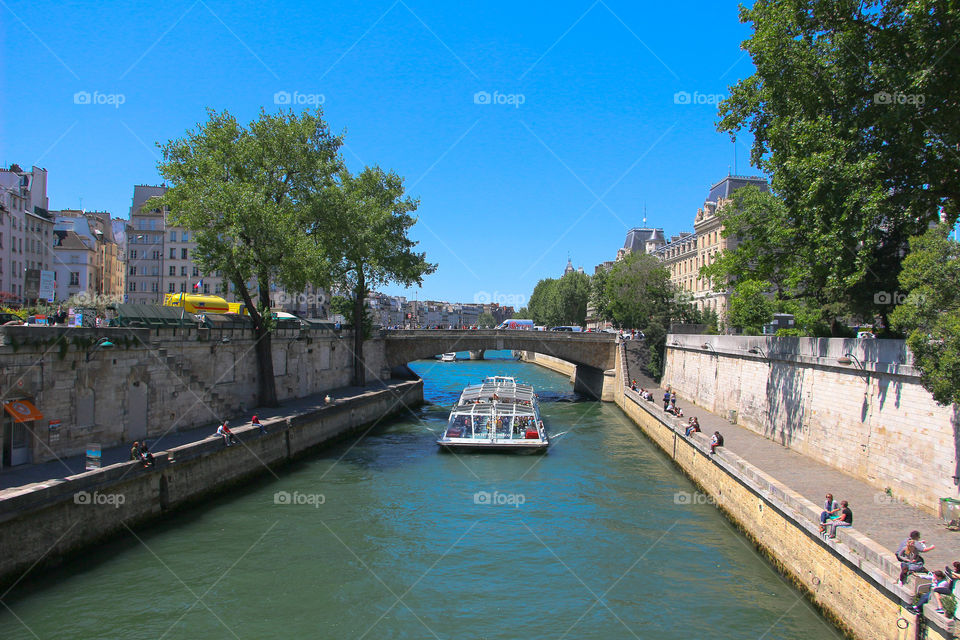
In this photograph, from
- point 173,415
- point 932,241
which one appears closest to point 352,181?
point 173,415

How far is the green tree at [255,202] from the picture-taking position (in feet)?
92.1

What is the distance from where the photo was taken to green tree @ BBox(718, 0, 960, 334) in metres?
17.9

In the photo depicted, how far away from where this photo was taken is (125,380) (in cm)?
2345

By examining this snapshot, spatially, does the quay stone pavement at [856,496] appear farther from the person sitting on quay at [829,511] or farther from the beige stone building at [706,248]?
the beige stone building at [706,248]

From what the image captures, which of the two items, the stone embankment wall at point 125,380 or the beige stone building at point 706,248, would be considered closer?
the stone embankment wall at point 125,380

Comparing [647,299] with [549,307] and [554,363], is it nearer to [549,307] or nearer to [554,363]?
[554,363]

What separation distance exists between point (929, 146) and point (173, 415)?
27.1 meters

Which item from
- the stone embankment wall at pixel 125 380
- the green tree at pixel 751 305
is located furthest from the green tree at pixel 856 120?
the stone embankment wall at pixel 125 380

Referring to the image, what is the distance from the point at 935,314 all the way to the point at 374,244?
1282 inches

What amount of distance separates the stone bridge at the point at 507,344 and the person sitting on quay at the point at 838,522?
40.9 meters

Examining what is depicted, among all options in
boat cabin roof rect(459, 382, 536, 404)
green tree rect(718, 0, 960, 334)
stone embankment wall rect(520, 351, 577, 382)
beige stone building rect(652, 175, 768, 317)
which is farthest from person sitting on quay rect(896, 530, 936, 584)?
stone embankment wall rect(520, 351, 577, 382)

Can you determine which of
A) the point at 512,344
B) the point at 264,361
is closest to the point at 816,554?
the point at 264,361

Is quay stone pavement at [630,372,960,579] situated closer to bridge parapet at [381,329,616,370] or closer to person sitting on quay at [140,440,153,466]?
person sitting on quay at [140,440,153,466]

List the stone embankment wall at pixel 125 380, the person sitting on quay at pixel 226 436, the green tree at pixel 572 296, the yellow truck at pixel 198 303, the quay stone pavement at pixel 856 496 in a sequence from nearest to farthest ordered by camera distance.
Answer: the quay stone pavement at pixel 856 496 → the stone embankment wall at pixel 125 380 → the person sitting on quay at pixel 226 436 → the yellow truck at pixel 198 303 → the green tree at pixel 572 296
